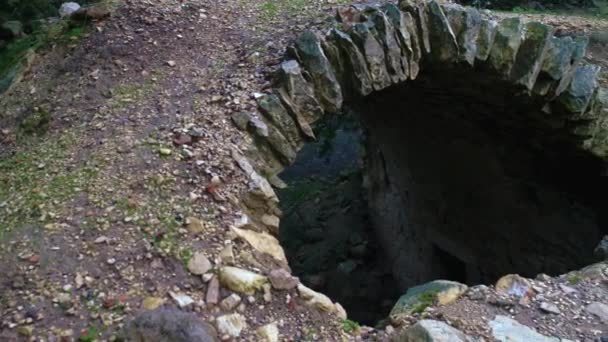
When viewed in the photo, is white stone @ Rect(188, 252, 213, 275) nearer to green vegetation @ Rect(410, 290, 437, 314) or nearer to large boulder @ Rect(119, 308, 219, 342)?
large boulder @ Rect(119, 308, 219, 342)

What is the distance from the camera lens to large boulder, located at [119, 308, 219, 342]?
2469mm

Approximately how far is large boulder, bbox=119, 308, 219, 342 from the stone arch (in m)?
0.94

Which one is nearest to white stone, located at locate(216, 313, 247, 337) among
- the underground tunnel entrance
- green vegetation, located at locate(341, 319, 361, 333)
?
green vegetation, located at locate(341, 319, 361, 333)

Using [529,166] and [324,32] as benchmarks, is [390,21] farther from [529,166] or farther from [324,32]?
[529,166]

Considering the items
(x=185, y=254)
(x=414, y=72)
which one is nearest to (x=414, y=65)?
(x=414, y=72)

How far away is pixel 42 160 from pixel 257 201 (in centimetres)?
123

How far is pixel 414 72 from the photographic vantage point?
4223mm

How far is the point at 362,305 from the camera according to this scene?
6.87m

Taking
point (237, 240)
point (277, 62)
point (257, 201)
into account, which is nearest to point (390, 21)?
point (277, 62)

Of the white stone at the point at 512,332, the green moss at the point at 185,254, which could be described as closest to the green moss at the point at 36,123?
the green moss at the point at 185,254

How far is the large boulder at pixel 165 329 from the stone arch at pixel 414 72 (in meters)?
0.94

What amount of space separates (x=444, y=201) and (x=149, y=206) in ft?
12.7

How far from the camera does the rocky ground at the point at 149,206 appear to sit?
2738 millimetres

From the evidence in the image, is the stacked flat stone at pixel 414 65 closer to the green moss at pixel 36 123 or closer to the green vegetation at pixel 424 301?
the green vegetation at pixel 424 301
